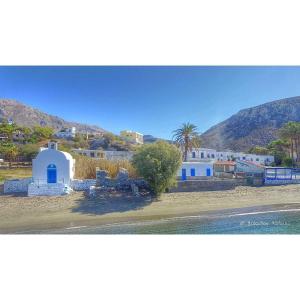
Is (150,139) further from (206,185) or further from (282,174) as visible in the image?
(282,174)

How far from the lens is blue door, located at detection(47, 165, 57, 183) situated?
34.3 feet

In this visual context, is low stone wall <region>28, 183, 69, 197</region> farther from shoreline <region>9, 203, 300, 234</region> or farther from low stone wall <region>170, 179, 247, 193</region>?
low stone wall <region>170, 179, 247, 193</region>

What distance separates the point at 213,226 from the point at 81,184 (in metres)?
5.21

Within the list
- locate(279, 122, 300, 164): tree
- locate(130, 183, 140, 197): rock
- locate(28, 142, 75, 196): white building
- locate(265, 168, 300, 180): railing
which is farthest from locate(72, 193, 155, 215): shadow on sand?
locate(279, 122, 300, 164): tree

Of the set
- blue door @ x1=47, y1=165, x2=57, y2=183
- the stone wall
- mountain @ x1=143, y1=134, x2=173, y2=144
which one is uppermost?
mountain @ x1=143, y1=134, x2=173, y2=144

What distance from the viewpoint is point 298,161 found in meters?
14.9

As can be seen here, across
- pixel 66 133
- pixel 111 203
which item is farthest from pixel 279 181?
pixel 66 133

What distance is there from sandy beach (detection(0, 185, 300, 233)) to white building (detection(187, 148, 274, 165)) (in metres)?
→ 2.90

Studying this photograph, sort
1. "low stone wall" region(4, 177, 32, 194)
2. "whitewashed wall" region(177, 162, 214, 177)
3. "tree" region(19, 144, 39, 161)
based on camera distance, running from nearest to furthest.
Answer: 1. "low stone wall" region(4, 177, 32, 194)
2. "tree" region(19, 144, 39, 161)
3. "whitewashed wall" region(177, 162, 214, 177)

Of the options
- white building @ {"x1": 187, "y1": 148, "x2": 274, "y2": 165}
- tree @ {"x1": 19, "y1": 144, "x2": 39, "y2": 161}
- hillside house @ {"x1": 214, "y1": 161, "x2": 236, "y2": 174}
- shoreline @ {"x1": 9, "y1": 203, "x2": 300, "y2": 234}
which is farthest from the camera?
hillside house @ {"x1": 214, "y1": 161, "x2": 236, "y2": 174}

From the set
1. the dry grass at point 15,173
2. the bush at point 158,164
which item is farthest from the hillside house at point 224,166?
the dry grass at point 15,173
